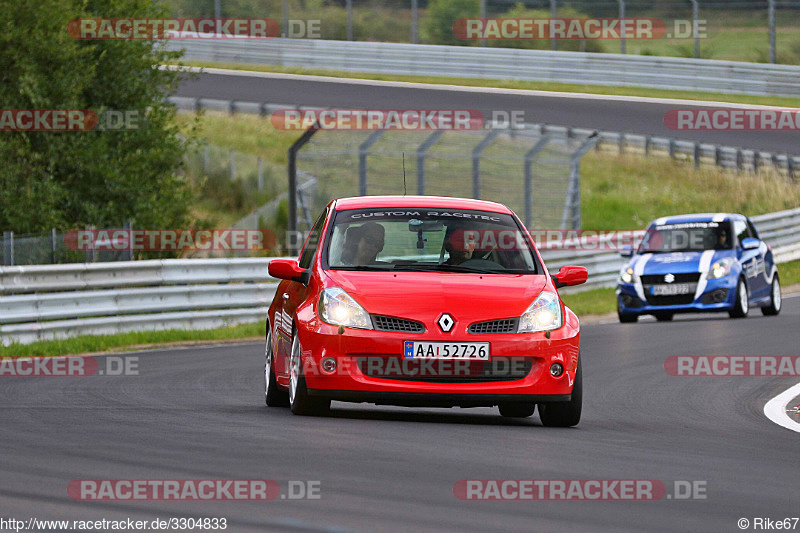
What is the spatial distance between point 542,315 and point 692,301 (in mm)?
11470

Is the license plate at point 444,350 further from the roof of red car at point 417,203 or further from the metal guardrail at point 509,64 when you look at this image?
the metal guardrail at point 509,64

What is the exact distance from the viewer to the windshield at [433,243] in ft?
32.9

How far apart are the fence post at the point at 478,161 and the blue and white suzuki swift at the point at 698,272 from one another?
5.46 metres

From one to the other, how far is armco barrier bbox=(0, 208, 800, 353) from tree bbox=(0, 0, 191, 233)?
4219 millimetres

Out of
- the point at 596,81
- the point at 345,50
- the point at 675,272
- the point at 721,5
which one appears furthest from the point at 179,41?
the point at 675,272

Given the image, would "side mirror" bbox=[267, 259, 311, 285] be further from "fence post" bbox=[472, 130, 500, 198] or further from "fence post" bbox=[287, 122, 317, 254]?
"fence post" bbox=[472, 130, 500, 198]

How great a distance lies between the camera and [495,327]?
9.30 metres

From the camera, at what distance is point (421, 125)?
26.8 metres

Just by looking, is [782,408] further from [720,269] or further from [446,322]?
[720,269]

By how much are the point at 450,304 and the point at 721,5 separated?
28734mm

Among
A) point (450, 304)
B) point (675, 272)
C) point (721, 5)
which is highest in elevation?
→ point (721, 5)

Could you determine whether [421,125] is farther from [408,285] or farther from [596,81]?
[408,285]

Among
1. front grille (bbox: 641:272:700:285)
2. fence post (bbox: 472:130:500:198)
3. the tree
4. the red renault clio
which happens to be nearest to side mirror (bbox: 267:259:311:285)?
the red renault clio

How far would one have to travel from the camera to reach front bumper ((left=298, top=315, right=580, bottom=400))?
9.19 m
